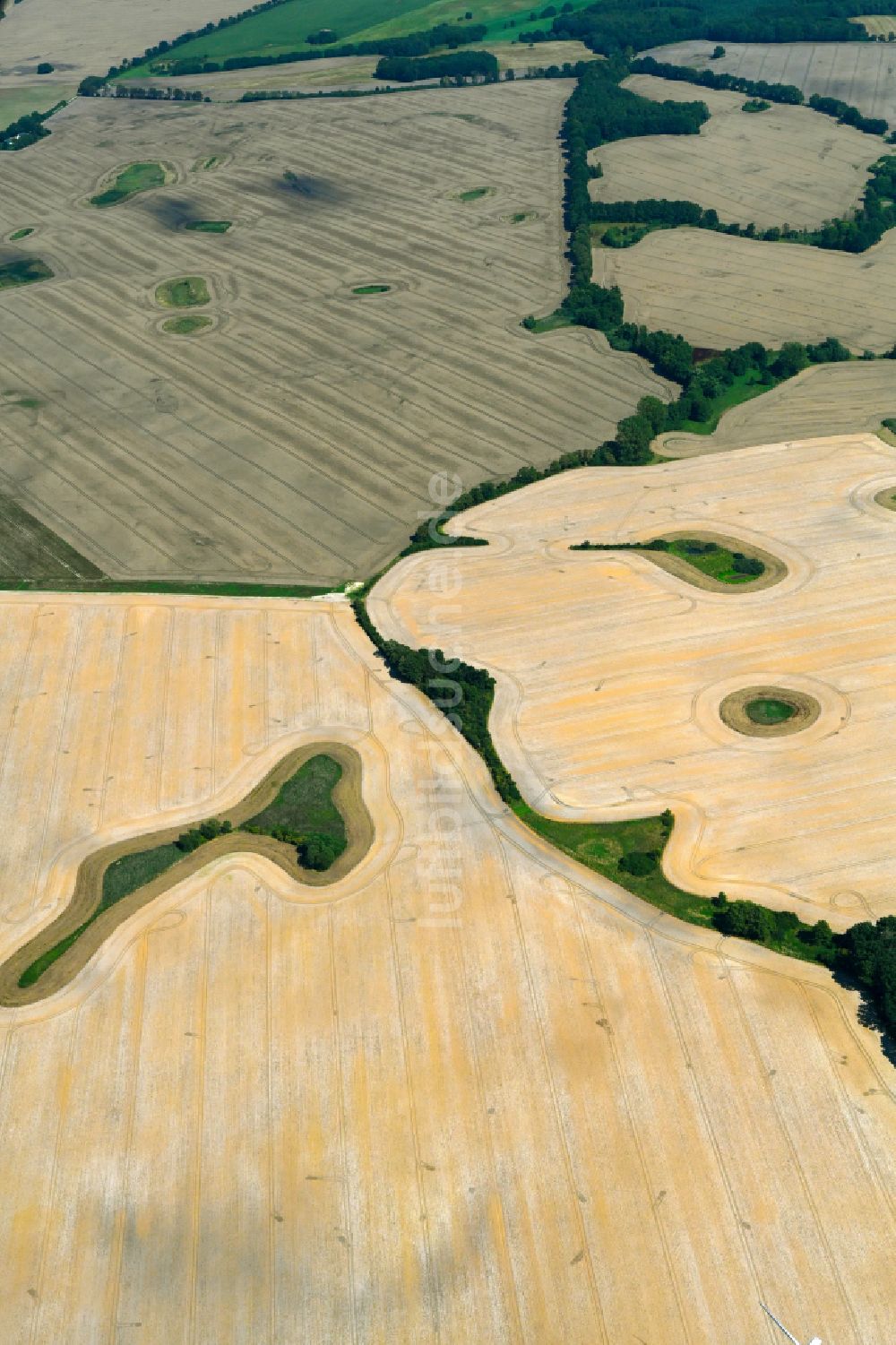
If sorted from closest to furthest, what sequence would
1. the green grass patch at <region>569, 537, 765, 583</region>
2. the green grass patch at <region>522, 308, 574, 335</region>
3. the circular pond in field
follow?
1. the circular pond in field
2. the green grass patch at <region>569, 537, 765, 583</region>
3. the green grass patch at <region>522, 308, 574, 335</region>

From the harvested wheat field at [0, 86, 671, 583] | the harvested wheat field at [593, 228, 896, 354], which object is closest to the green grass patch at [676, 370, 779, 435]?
the harvested wheat field at [0, 86, 671, 583]

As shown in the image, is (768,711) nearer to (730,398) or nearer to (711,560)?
(711,560)

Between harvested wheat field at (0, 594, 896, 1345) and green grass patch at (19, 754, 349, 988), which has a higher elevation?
green grass patch at (19, 754, 349, 988)

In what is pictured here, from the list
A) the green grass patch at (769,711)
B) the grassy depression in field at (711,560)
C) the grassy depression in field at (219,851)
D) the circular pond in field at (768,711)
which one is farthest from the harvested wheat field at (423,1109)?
the grassy depression in field at (711,560)

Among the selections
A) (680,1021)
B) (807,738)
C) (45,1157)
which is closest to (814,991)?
(680,1021)

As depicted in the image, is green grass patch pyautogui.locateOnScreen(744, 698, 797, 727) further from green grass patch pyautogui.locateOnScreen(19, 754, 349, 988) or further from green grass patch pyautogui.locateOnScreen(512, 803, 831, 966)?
green grass patch pyautogui.locateOnScreen(19, 754, 349, 988)

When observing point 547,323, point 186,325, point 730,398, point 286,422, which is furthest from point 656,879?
point 186,325
